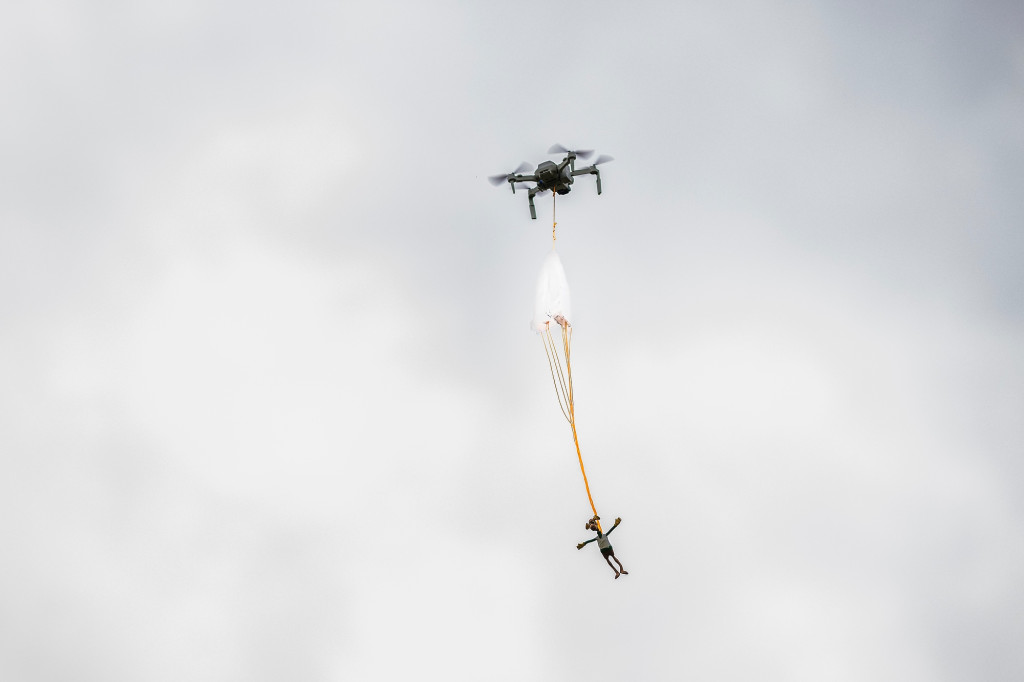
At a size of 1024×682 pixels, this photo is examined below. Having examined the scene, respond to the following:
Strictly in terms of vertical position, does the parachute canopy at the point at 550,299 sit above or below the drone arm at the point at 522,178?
below

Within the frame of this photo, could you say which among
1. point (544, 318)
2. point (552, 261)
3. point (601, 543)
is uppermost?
point (552, 261)

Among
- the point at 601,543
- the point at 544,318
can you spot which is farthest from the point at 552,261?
the point at 601,543

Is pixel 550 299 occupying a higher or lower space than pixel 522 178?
lower

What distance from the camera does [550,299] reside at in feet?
163

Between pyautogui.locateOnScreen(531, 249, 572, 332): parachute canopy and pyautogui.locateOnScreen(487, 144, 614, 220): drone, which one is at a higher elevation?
pyautogui.locateOnScreen(487, 144, 614, 220): drone

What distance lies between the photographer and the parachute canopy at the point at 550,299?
49.2 meters

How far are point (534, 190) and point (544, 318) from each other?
31.8ft

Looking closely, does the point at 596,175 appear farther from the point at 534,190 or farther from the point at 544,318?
the point at 544,318

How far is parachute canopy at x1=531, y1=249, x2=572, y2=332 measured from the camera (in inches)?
1938

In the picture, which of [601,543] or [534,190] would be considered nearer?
[601,543]

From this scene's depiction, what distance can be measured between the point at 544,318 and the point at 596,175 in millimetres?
11438

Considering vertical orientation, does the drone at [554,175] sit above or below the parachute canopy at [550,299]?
above

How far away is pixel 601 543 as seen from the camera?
4603 cm

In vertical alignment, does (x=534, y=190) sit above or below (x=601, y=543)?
above
